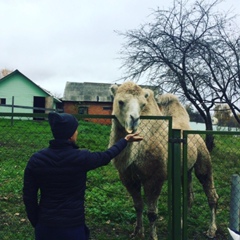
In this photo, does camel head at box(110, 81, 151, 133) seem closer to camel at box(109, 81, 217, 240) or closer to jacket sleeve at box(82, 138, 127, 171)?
camel at box(109, 81, 217, 240)

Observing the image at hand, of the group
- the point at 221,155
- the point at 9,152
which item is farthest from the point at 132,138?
the point at 221,155

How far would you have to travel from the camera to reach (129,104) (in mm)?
4164

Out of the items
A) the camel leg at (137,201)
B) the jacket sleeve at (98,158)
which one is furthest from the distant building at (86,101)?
the jacket sleeve at (98,158)

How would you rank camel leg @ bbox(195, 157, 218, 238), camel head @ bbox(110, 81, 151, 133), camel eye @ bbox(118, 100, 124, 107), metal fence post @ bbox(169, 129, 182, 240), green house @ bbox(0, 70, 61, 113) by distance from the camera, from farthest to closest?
green house @ bbox(0, 70, 61, 113), camel leg @ bbox(195, 157, 218, 238), camel eye @ bbox(118, 100, 124, 107), metal fence post @ bbox(169, 129, 182, 240), camel head @ bbox(110, 81, 151, 133)

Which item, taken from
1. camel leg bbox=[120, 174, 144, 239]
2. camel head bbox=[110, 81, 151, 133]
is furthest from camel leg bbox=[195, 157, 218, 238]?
camel head bbox=[110, 81, 151, 133]

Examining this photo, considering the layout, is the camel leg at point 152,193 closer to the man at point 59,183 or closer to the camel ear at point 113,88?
the camel ear at point 113,88

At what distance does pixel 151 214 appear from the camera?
4789 mm

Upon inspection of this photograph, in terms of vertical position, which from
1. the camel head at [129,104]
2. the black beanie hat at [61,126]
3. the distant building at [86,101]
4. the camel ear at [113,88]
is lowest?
the black beanie hat at [61,126]

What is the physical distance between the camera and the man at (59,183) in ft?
9.18

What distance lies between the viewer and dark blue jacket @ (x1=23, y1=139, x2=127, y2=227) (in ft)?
9.16

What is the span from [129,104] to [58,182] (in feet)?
5.44

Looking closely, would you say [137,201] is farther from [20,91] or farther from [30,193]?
[20,91]

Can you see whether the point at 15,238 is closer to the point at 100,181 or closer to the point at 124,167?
the point at 124,167

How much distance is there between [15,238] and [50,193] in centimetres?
255
